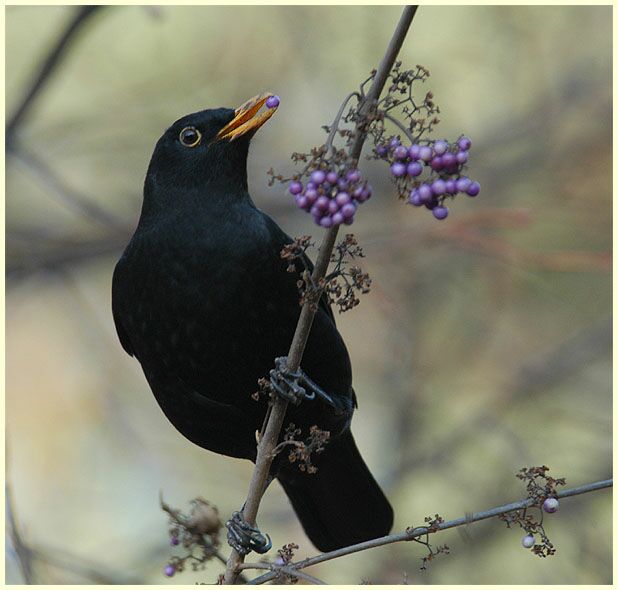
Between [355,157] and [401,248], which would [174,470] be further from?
[355,157]

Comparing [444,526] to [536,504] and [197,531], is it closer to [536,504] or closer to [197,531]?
[536,504]

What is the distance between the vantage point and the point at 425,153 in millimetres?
2461

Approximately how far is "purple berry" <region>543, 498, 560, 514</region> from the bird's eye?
6.91 ft

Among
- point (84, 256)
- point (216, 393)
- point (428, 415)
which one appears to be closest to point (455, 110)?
point (428, 415)

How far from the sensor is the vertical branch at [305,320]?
240 cm

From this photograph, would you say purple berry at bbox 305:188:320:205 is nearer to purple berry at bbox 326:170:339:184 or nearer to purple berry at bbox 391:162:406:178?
purple berry at bbox 326:170:339:184

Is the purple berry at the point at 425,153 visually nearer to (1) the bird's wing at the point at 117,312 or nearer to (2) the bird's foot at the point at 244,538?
(2) the bird's foot at the point at 244,538

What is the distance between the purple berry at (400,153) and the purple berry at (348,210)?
17cm

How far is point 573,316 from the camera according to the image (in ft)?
23.1

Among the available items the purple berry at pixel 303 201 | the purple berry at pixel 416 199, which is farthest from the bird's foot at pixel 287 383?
the purple berry at pixel 416 199

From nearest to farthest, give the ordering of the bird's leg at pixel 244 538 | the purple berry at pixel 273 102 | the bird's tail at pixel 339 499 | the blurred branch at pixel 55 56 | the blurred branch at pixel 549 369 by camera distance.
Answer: the bird's leg at pixel 244 538, the purple berry at pixel 273 102, the blurred branch at pixel 55 56, the bird's tail at pixel 339 499, the blurred branch at pixel 549 369

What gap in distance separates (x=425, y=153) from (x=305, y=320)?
570 mm

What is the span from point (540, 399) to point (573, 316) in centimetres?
82

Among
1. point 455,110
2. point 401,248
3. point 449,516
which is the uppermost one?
point 455,110
